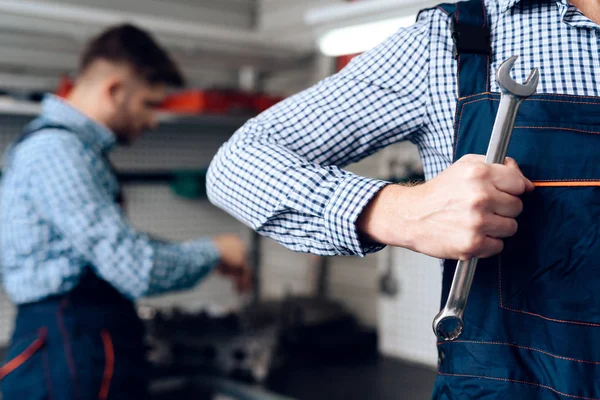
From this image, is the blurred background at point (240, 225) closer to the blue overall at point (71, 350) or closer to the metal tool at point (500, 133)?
the blue overall at point (71, 350)

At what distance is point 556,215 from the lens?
820 millimetres

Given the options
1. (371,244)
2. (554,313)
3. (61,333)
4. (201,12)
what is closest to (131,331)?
(61,333)

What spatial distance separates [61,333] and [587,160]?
4.94 ft

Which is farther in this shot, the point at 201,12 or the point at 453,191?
the point at 201,12

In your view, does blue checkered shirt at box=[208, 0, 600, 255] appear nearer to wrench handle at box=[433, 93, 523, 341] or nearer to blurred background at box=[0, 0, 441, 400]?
wrench handle at box=[433, 93, 523, 341]

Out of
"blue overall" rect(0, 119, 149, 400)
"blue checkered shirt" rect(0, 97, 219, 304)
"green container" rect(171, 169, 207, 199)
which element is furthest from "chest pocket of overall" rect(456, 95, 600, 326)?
"green container" rect(171, 169, 207, 199)

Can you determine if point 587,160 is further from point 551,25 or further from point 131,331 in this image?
point 131,331

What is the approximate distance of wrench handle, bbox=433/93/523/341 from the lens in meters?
0.69

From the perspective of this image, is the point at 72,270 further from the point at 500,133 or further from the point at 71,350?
the point at 500,133

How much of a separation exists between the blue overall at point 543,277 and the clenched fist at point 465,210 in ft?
0.27

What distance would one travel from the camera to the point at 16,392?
1.80 m

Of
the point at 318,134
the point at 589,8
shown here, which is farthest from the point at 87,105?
the point at 589,8

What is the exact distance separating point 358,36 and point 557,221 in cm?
130

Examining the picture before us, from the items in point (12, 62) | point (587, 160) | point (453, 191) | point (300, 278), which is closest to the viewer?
point (453, 191)
